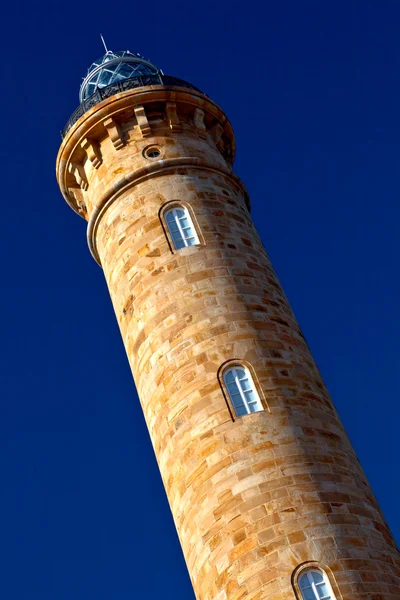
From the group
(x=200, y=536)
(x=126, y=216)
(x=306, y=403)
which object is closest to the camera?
(x=200, y=536)

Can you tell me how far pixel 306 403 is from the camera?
18.1m

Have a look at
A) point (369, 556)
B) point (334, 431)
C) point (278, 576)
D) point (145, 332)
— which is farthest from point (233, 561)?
point (145, 332)

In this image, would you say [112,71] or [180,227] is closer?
[180,227]

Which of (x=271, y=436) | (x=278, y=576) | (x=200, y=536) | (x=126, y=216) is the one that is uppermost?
(x=126, y=216)

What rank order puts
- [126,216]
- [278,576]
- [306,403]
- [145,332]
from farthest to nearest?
[126,216], [145,332], [306,403], [278,576]

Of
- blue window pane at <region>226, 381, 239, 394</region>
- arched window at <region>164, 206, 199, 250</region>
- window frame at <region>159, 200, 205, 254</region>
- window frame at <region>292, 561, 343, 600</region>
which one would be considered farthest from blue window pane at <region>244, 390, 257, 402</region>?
arched window at <region>164, 206, 199, 250</region>

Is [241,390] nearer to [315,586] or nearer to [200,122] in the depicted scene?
[315,586]

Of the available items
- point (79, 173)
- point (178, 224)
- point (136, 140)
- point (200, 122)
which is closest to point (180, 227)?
point (178, 224)

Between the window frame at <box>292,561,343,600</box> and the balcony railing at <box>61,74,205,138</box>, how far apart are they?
13.7 m

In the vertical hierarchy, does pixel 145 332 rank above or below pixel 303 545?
above

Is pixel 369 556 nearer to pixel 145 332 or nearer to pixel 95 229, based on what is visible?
pixel 145 332

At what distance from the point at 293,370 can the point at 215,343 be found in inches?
66.3

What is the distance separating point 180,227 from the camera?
21.1 m

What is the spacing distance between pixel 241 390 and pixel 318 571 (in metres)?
3.94
